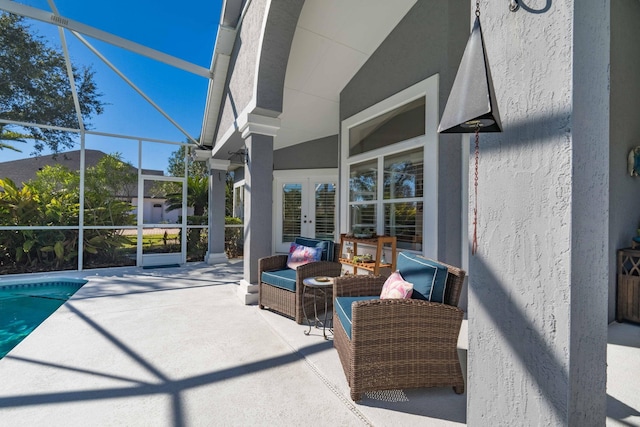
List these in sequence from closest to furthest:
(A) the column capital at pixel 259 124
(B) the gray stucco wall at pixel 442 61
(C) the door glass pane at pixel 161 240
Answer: (B) the gray stucco wall at pixel 442 61, (A) the column capital at pixel 259 124, (C) the door glass pane at pixel 161 240

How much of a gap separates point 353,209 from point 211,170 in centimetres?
478

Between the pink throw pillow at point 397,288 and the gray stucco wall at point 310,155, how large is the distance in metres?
5.59

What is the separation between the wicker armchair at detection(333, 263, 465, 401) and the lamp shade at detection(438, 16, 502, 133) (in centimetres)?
144

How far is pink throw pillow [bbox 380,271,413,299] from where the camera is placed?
243 centimetres

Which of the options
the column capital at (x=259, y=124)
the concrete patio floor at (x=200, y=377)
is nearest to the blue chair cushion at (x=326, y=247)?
the concrete patio floor at (x=200, y=377)

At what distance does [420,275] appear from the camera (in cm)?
254

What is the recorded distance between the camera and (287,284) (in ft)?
12.5

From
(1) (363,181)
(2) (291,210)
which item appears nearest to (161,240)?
(2) (291,210)

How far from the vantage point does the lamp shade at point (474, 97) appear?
121 cm

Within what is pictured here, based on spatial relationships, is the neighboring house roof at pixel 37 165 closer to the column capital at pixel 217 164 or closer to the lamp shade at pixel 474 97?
the column capital at pixel 217 164

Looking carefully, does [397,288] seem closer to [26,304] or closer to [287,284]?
[287,284]

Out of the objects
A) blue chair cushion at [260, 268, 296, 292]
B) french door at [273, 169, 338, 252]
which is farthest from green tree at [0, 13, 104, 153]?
blue chair cushion at [260, 268, 296, 292]

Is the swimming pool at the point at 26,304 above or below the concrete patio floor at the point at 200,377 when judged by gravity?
below

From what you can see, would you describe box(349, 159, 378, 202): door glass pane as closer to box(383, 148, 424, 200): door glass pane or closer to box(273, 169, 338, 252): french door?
box(383, 148, 424, 200): door glass pane
